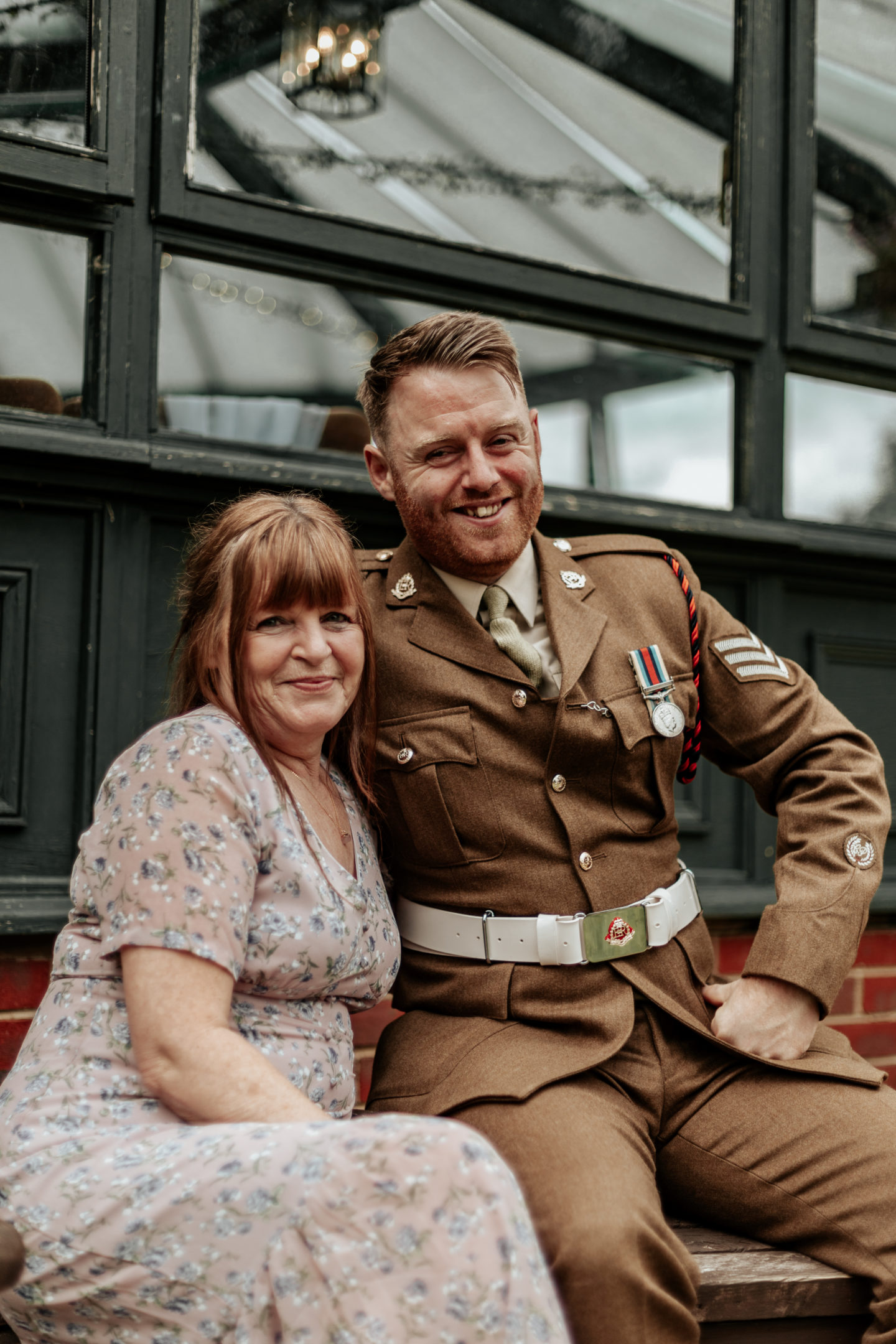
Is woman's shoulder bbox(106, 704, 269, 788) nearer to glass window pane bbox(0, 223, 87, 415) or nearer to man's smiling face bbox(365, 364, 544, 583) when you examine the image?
man's smiling face bbox(365, 364, 544, 583)

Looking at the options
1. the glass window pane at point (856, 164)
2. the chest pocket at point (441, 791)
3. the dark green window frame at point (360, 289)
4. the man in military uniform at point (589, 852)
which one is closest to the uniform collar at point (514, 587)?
the man in military uniform at point (589, 852)

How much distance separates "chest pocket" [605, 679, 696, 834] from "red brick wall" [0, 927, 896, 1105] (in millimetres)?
670

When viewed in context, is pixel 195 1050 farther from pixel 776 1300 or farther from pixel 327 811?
pixel 776 1300

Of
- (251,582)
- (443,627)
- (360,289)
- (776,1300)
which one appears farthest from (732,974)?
(360,289)

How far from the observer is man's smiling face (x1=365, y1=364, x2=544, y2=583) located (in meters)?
2.19

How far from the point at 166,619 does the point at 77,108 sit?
3.39 ft

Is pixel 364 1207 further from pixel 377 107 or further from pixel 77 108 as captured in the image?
pixel 377 107

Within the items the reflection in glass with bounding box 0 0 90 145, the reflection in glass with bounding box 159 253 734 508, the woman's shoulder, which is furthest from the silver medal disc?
the reflection in glass with bounding box 0 0 90 145

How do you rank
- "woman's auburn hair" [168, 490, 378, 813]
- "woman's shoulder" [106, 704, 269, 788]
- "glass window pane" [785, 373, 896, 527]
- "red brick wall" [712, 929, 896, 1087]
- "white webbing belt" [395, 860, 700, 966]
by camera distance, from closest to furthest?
"woman's shoulder" [106, 704, 269, 788], "woman's auburn hair" [168, 490, 378, 813], "white webbing belt" [395, 860, 700, 966], "red brick wall" [712, 929, 896, 1087], "glass window pane" [785, 373, 896, 527]

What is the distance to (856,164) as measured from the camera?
3.53 m

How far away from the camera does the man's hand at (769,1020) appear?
6.88 ft

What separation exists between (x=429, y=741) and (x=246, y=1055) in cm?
67

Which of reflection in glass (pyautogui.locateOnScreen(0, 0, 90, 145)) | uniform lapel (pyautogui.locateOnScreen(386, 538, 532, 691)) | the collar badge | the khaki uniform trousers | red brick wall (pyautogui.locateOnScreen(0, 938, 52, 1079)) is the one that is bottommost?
the khaki uniform trousers

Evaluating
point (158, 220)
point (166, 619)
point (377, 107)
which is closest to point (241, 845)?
point (166, 619)
